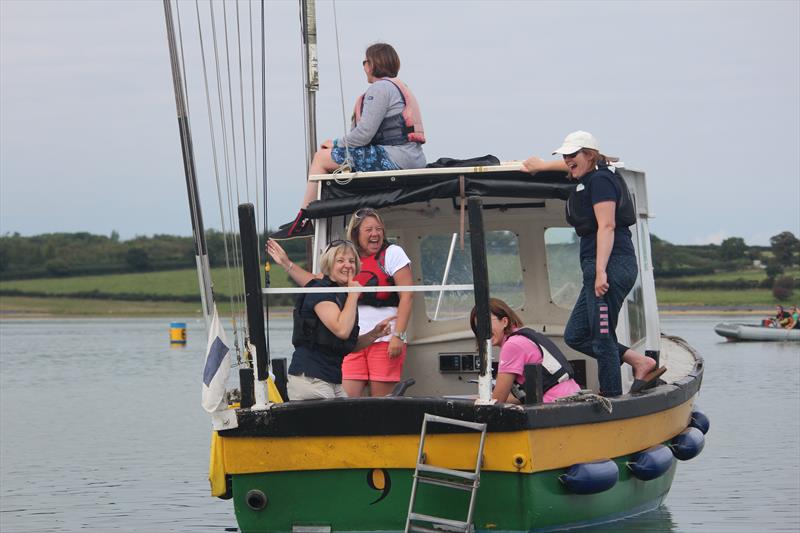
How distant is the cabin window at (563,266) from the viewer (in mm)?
11125

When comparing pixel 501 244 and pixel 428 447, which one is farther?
pixel 501 244

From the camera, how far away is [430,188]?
900cm

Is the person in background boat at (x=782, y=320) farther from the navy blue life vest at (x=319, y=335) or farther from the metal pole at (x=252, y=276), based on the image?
the metal pole at (x=252, y=276)

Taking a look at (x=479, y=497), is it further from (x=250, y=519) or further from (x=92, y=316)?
(x=92, y=316)

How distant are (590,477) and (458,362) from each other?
121 inches

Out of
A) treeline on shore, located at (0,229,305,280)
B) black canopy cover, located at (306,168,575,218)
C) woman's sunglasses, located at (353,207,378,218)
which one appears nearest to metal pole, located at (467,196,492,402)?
black canopy cover, located at (306,168,575,218)

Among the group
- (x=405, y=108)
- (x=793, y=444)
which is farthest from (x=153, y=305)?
(x=405, y=108)

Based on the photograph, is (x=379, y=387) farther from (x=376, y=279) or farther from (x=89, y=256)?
(x=89, y=256)

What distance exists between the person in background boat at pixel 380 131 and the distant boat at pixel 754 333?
3900cm

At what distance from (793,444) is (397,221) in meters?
9.13

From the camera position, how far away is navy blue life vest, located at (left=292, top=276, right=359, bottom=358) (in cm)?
836

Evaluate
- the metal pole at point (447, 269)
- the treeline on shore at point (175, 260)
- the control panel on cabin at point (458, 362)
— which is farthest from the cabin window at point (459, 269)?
the treeline on shore at point (175, 260)

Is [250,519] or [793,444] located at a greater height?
[250,519]

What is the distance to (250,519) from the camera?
321 inches
